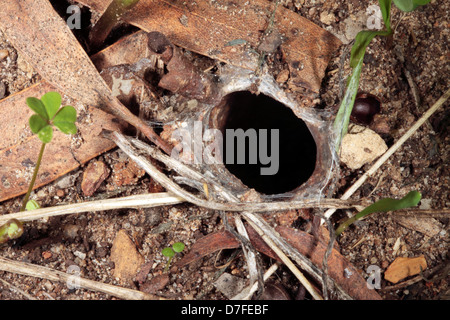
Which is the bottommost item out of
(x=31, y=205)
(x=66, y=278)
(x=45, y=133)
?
(x=66, y=278)

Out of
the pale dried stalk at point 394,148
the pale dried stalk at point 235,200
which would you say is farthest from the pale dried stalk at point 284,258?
the pale dried stalk at point 394,148

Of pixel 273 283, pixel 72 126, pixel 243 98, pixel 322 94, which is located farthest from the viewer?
pixel 243 98

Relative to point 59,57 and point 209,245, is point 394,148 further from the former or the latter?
point 59,57

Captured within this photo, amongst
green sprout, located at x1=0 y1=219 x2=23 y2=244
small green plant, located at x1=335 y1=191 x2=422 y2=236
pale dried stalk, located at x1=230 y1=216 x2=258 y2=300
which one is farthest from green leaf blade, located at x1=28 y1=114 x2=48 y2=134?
small green plant, located at x1=335 y1=191 x2=422 y2=236

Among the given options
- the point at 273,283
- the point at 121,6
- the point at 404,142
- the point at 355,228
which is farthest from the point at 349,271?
the point at 121,6

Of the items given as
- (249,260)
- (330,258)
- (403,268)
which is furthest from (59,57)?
(403,268)

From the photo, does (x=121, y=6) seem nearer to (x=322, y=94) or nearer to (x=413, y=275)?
(x=322, y=94)

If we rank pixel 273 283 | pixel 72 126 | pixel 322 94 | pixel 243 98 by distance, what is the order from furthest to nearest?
1. pixel 243 98
2. pixel 322 94
3. pixel 273 283
4. pixel 72 126
